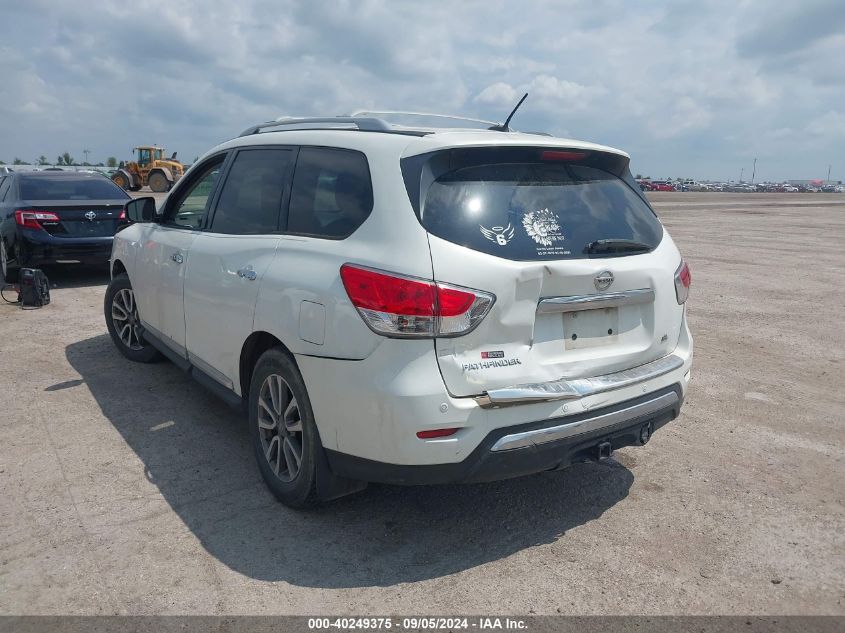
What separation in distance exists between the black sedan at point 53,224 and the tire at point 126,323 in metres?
3.69

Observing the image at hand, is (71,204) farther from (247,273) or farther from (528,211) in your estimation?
(528,211)

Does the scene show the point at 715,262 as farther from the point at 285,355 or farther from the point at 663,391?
the point at 285,355

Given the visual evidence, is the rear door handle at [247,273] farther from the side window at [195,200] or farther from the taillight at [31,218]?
the taillight at [31,218]

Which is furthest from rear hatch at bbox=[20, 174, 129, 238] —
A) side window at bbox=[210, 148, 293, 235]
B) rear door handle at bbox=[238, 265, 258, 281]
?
rear door handle at bbox=[238, 265, 258, 281]

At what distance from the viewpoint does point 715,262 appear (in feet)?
44.9

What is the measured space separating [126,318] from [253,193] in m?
2.76

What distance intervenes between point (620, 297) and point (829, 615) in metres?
1.58

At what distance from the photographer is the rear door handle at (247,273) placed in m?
3.81

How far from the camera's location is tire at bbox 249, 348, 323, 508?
3.41 meters

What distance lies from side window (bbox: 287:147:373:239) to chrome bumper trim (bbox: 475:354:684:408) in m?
1.02

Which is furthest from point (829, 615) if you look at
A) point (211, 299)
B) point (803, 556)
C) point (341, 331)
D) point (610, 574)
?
point (211, 299)

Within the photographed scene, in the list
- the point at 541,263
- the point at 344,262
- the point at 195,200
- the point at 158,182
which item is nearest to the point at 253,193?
the point at 195,200

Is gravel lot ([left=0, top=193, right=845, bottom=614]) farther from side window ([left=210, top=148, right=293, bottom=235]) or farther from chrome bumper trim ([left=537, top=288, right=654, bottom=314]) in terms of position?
side window ([left=210, top=148, right=293, bottom=235])

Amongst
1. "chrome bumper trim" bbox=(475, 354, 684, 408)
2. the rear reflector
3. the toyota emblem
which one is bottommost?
the rear reflector
